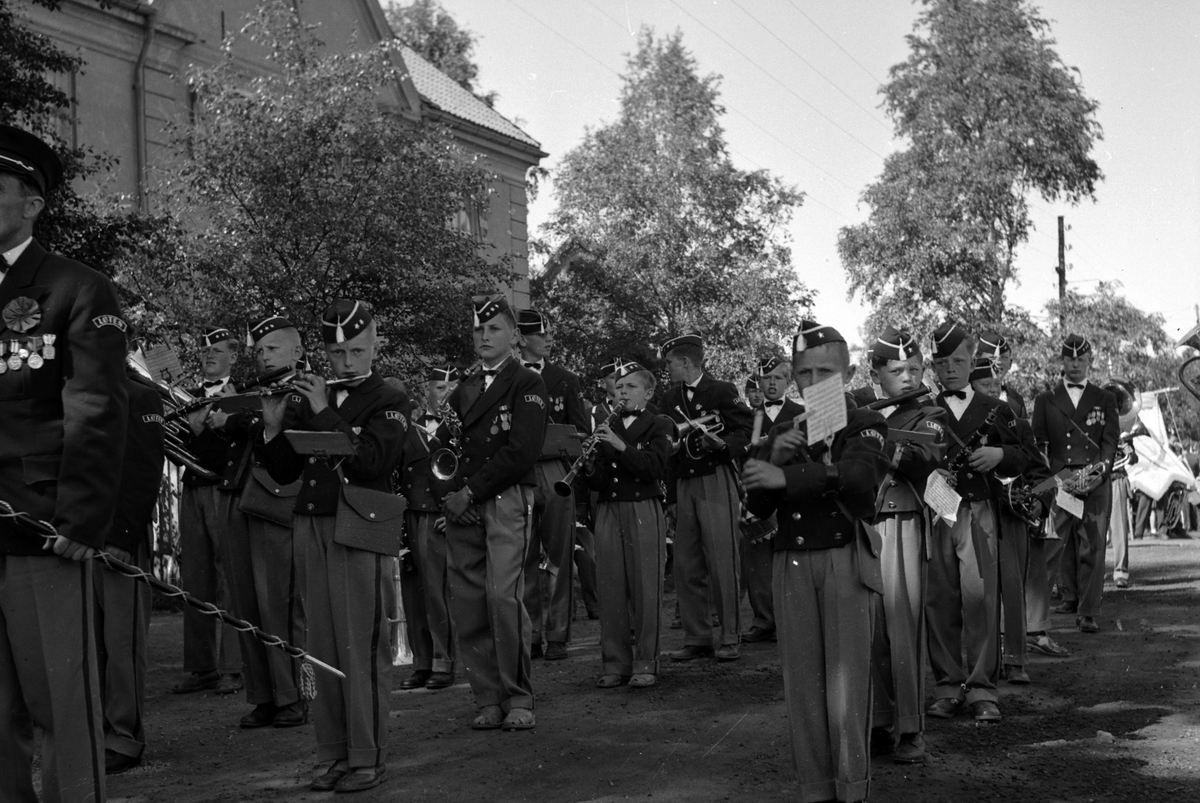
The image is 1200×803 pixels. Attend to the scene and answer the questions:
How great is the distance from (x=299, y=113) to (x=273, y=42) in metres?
1.64

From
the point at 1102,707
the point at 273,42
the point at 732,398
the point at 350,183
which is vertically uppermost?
the point at 273,42

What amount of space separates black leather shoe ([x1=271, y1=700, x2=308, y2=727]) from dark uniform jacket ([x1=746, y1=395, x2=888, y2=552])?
151 inches

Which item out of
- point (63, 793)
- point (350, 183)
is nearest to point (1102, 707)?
point (63, 793)

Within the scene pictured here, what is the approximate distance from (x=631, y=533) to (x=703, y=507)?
1108mm

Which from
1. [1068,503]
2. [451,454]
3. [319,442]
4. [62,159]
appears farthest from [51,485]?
[62,159]

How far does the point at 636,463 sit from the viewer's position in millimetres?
9789

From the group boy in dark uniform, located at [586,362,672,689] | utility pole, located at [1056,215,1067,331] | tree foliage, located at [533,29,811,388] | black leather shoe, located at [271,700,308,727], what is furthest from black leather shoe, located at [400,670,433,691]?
utility pole, located at [1056,215,1067,331]

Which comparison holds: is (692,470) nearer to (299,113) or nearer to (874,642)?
(874,642)

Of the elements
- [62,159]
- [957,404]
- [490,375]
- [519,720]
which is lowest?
[519,720]

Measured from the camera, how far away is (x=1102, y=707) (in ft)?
28.6

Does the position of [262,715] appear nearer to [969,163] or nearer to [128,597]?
[128,597]

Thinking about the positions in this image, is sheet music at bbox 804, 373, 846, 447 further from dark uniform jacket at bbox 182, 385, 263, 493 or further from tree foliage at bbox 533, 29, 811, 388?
tree foliage at bbox 533, 29, 811, 388

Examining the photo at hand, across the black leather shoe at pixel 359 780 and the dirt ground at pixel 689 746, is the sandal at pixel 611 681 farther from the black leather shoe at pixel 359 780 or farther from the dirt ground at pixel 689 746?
the black leather shoe at pixel 359 780

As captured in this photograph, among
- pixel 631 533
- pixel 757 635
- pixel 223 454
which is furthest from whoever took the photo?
pixel 757 635
